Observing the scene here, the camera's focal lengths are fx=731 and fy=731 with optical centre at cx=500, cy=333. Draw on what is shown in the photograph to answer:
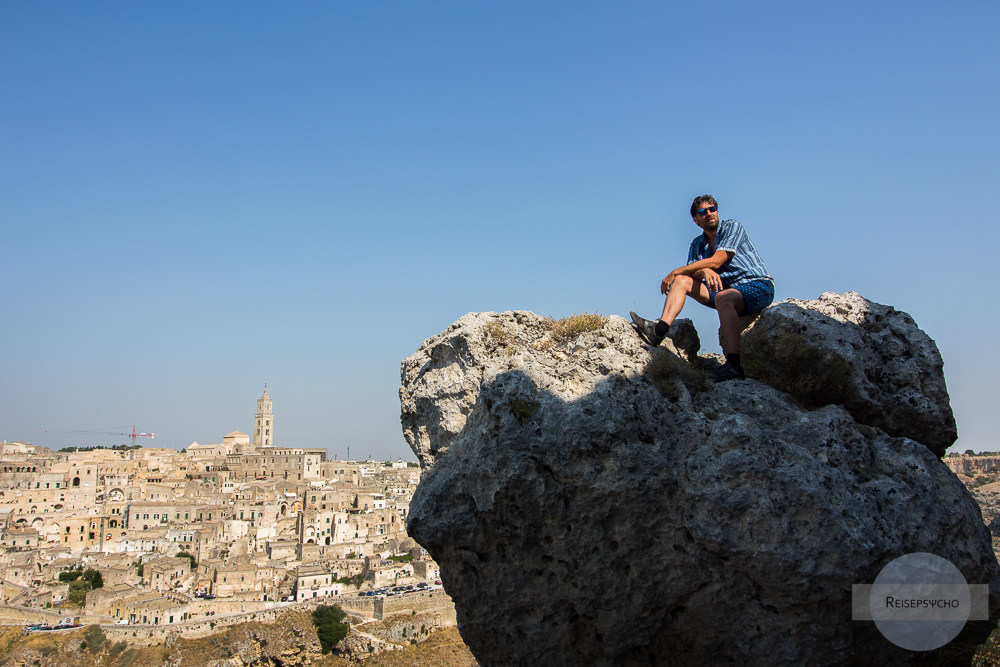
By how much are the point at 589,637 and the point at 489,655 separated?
0.93m

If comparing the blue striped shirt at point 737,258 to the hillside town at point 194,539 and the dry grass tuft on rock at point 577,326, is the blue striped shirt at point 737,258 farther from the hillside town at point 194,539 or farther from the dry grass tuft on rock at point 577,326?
the hillside town at point 194,539

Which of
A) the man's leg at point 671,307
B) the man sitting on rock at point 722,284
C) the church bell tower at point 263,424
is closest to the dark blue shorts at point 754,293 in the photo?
the man sitting on rock at point 722,284

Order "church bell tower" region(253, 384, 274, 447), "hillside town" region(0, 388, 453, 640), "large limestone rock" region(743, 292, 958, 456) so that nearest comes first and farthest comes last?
"large limestone rock" region(743, 292, 958, 456) → "hillside town" region(0, 388, 453, 640) → "church bell tower" region(253, 384, 274, 447)

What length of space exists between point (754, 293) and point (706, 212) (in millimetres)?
915

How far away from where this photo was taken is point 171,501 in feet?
264

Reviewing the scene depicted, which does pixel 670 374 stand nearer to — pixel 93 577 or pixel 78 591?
pixel 78 591

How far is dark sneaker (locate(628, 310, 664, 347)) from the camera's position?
648 cm

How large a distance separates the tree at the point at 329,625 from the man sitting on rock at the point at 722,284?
162ft

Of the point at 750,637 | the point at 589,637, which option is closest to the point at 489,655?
the point at 589,637

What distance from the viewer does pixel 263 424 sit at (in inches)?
5802

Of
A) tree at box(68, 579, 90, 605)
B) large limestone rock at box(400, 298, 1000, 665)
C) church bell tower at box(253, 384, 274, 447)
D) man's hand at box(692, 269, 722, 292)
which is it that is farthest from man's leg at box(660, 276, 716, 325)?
church bell tower at box(253, 384, 274, 447)

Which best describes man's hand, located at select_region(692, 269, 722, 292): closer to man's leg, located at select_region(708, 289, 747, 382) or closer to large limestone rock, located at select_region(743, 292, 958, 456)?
man's leg, located at select_region(708, 289, 747, 382)

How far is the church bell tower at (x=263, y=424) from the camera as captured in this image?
481ft

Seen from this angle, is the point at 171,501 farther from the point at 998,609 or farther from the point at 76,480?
the point at 998,609
